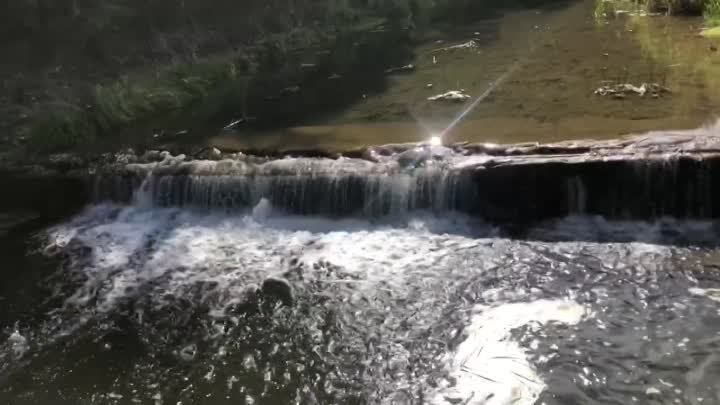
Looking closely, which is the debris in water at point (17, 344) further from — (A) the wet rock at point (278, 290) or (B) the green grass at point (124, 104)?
(B) the green grass at point (124, 104)

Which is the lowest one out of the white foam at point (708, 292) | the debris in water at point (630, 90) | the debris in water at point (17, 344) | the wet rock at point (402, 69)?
the debris in water at point (17, 344)

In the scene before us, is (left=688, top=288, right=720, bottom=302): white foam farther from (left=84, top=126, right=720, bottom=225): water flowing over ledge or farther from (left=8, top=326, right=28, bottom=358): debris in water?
(left=8, top=326, right=28, bottom=358): debris in water

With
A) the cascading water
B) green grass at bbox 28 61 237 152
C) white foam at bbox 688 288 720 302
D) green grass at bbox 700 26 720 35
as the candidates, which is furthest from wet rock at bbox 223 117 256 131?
green grass at bbox 700 26 720 35

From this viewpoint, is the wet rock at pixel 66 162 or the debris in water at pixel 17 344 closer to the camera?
the debris in water at pixel 17 344

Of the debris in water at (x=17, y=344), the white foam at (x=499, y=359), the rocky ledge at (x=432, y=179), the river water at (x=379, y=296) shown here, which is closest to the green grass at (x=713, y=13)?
the river water at (x=379, y=296)

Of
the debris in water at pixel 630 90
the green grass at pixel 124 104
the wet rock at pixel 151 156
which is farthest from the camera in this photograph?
the green grass at pixel 124 104

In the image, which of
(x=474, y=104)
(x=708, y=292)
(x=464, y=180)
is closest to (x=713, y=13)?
(x=474, y=104)

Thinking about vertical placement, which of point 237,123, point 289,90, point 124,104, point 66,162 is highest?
point 289,90

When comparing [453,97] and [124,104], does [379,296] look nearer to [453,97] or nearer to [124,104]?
[453,97]
